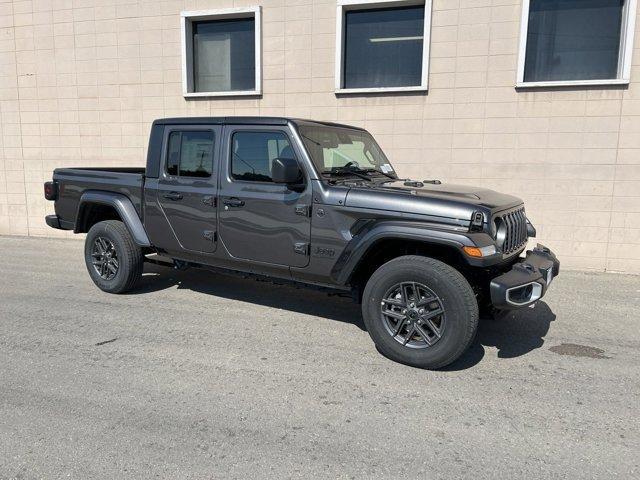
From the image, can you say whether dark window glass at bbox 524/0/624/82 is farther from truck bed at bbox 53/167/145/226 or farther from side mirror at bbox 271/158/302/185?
truck bed at bbox 53/167/145/226

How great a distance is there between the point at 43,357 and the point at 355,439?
8.79 feet

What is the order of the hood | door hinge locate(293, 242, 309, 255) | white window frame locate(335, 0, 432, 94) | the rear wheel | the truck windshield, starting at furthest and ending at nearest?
1. white window frame locate(335, 0, 432, 94)
2. the rear wheel
3. the truck windshield
4. door hinge locate(293, 242, 309, 255)
5. the hood

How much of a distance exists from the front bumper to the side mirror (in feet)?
5.86

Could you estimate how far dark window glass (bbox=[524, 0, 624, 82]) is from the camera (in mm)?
7340

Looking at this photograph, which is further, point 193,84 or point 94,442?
point 193,84

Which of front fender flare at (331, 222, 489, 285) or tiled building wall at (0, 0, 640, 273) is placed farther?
tiled building wall at (0, 0, 640, 273)

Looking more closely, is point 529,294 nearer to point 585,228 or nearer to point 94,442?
point 94,442

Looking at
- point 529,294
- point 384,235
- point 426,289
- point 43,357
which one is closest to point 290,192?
point 384,235

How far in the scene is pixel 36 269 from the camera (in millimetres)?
7312

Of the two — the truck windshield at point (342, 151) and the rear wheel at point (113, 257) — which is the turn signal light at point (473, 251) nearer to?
the truck windshield at point (342, 151)

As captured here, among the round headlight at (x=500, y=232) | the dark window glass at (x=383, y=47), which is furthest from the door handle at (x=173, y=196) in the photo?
the dark window glass at (x=383, y=47)

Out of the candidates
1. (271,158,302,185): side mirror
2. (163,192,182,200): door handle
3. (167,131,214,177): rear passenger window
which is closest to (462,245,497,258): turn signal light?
(271,158,302,185): side mirror

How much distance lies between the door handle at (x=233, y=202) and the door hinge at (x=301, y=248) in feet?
2.26

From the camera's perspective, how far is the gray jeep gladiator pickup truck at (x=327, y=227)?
3.70 metres
